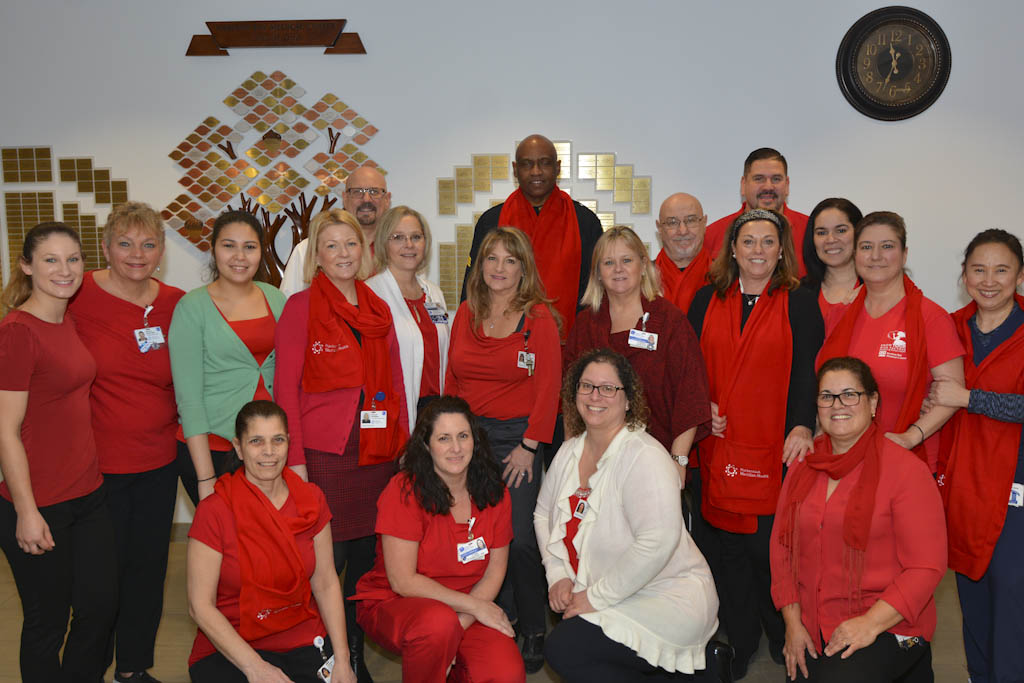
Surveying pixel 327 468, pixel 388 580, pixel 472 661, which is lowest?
pixel 472 661

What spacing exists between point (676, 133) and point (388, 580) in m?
3.31

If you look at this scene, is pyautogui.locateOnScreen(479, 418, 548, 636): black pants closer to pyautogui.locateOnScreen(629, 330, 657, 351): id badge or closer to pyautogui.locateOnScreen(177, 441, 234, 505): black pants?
pyautogui.locateOnScreen(629, 330, 657, 351): id badge

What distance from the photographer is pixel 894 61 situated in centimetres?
464

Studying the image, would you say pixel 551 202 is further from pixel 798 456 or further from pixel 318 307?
pixel 798 456

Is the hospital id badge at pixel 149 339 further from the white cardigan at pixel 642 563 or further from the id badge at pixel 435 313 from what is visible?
the white cardigan at pixel 642 563

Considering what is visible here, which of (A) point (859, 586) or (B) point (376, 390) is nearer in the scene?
(A) point (859, 586)

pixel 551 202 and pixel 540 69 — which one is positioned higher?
pixel 540 69

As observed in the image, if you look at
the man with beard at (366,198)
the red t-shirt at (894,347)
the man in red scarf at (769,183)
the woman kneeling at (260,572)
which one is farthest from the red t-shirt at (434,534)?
the man in red scarf at (769,183)

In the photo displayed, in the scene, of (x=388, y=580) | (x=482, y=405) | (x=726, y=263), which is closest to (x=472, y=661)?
(x=388, y=580)

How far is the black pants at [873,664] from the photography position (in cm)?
228

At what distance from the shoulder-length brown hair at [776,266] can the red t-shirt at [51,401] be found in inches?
92.3

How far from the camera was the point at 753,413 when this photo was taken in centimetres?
293

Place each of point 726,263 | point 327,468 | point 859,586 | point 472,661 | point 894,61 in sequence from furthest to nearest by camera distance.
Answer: point 894,61 → point 726,263 → point 327,468 → point 472,661 → point 859,586

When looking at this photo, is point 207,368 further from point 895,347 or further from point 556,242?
point 895,347
